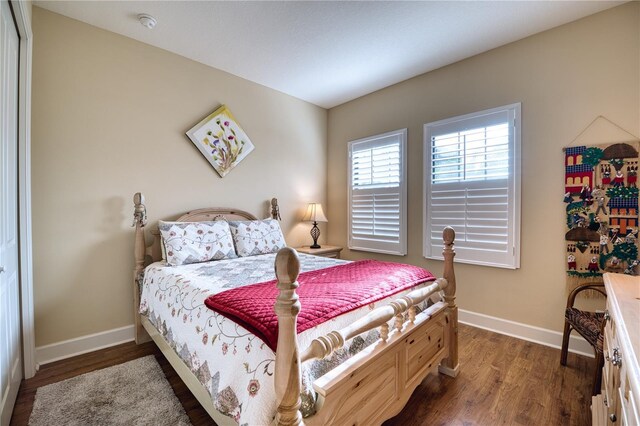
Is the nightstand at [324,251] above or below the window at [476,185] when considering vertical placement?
below

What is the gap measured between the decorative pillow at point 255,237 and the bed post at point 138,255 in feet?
2.52

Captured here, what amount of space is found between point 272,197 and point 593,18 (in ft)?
10.8

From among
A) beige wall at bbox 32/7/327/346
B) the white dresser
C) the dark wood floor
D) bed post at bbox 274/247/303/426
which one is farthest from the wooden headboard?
the white dresser

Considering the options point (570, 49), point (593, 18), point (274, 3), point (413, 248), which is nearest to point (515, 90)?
point (570, 49)

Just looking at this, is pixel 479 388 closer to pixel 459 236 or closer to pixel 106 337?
pixel 459 236

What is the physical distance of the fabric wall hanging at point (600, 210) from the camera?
82.0 inches

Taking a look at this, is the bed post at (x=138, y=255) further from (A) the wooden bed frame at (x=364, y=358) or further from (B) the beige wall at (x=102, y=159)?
(A) the wooden bed frame at (x=364, y=358)

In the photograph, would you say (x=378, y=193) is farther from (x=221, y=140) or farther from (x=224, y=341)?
(x=224, y=341)

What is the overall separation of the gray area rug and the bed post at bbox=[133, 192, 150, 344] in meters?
0.44

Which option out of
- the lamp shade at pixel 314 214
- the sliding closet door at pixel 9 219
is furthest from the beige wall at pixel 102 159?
the lamp shade at pixel 314 214

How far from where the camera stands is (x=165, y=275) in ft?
6.88

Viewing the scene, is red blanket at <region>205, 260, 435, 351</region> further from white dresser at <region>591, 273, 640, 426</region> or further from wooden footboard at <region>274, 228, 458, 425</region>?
white dresser at <region>591, 273, 640, 426</region>

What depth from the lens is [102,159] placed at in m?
2.42

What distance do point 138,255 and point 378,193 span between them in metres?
2.63
